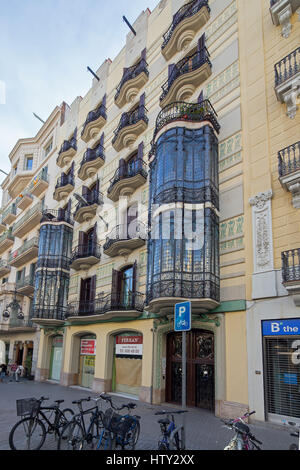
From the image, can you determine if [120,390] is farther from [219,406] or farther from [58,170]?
[58,170]

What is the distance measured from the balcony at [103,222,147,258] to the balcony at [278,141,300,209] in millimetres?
7063

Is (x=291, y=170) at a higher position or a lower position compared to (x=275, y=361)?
higher

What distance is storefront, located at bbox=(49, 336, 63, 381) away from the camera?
21.9 m

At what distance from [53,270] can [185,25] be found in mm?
16133

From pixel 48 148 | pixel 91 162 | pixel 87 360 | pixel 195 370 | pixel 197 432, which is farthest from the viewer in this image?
pixel 48 148

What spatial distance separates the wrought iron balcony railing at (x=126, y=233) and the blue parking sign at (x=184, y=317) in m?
9.06

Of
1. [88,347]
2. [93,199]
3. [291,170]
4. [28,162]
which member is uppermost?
[28,162]

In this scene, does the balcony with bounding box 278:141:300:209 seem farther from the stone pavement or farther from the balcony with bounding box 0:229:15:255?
the balcony with bounding box 0:229:15:255

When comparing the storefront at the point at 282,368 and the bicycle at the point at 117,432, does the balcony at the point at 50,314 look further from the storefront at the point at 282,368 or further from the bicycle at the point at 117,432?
the bicycle at the point at 117,432

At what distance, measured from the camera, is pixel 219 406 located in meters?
10.8

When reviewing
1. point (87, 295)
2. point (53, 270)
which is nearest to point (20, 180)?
point (53, 270)

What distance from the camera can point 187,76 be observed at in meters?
15.3

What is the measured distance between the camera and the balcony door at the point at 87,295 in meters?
18.5

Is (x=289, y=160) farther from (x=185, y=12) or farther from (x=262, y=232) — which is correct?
(x=185, y=12)
